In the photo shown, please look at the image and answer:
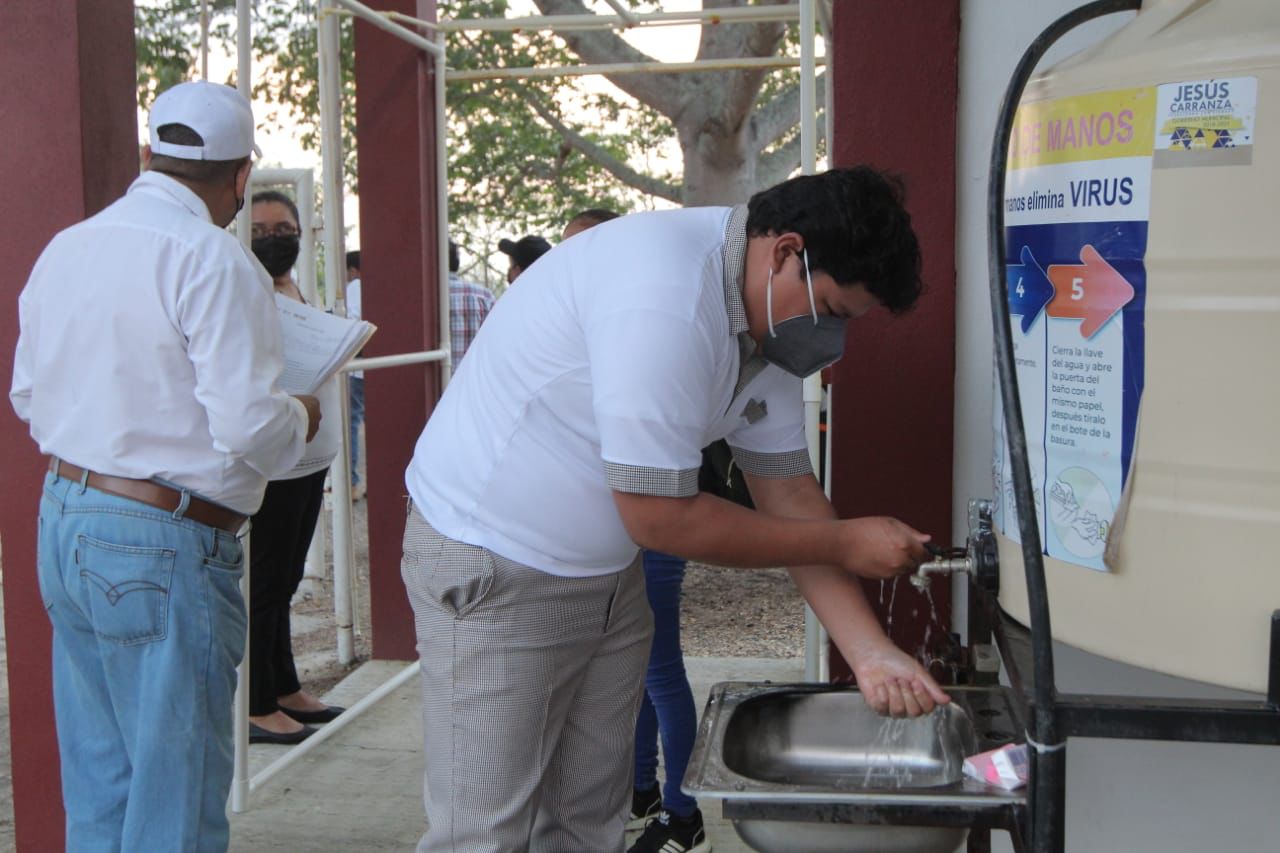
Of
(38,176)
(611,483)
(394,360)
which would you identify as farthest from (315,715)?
(611,483)

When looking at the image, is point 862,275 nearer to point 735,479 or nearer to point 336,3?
point 735,479

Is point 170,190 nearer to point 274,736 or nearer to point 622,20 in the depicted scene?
point 622,20

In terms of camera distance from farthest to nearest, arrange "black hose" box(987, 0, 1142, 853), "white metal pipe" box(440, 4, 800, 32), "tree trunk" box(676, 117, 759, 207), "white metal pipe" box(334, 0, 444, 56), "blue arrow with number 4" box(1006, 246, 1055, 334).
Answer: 1. "tree trunk" box(676, 117, 759, 207)
2. "white metal pipe" box(440, 4, 800, 32)
3. "white metal pipe" box(334, 0, 444, 56)
4. "blue arrow with number 4" box(1006, 246, 1055, 334)
5. "black hose" box(987, 0, 1142, 853)

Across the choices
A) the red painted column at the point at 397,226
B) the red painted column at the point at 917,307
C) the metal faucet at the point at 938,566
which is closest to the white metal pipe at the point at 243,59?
the red painted column at the point at 917,307

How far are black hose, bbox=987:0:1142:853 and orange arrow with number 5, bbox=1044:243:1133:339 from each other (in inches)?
6.3

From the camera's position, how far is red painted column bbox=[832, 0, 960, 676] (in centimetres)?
238

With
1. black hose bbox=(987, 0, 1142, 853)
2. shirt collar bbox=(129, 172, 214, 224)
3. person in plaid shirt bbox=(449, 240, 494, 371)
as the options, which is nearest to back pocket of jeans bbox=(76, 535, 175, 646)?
shirt collar bbox=(129, 172, 214, 224)

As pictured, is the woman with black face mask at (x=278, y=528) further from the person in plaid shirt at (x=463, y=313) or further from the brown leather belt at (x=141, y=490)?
the person in plaid shirt at (x=463, y=313)

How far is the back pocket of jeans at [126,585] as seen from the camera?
2160mm

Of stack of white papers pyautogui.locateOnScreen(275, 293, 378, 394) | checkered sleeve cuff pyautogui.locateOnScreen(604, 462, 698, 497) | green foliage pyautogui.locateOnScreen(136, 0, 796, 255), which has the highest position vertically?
green foliage pyautogui.locateOnScreen(136, 0, 796, 255)

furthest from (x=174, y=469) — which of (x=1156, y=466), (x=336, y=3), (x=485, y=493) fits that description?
(x=336, y=3)

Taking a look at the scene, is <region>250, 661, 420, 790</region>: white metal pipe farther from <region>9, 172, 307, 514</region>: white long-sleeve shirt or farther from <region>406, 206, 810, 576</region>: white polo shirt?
<region>406, 206, 810, 576</region>: white polo shirt

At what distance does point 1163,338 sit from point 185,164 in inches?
65.9

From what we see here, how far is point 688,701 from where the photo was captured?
3.04 metres
